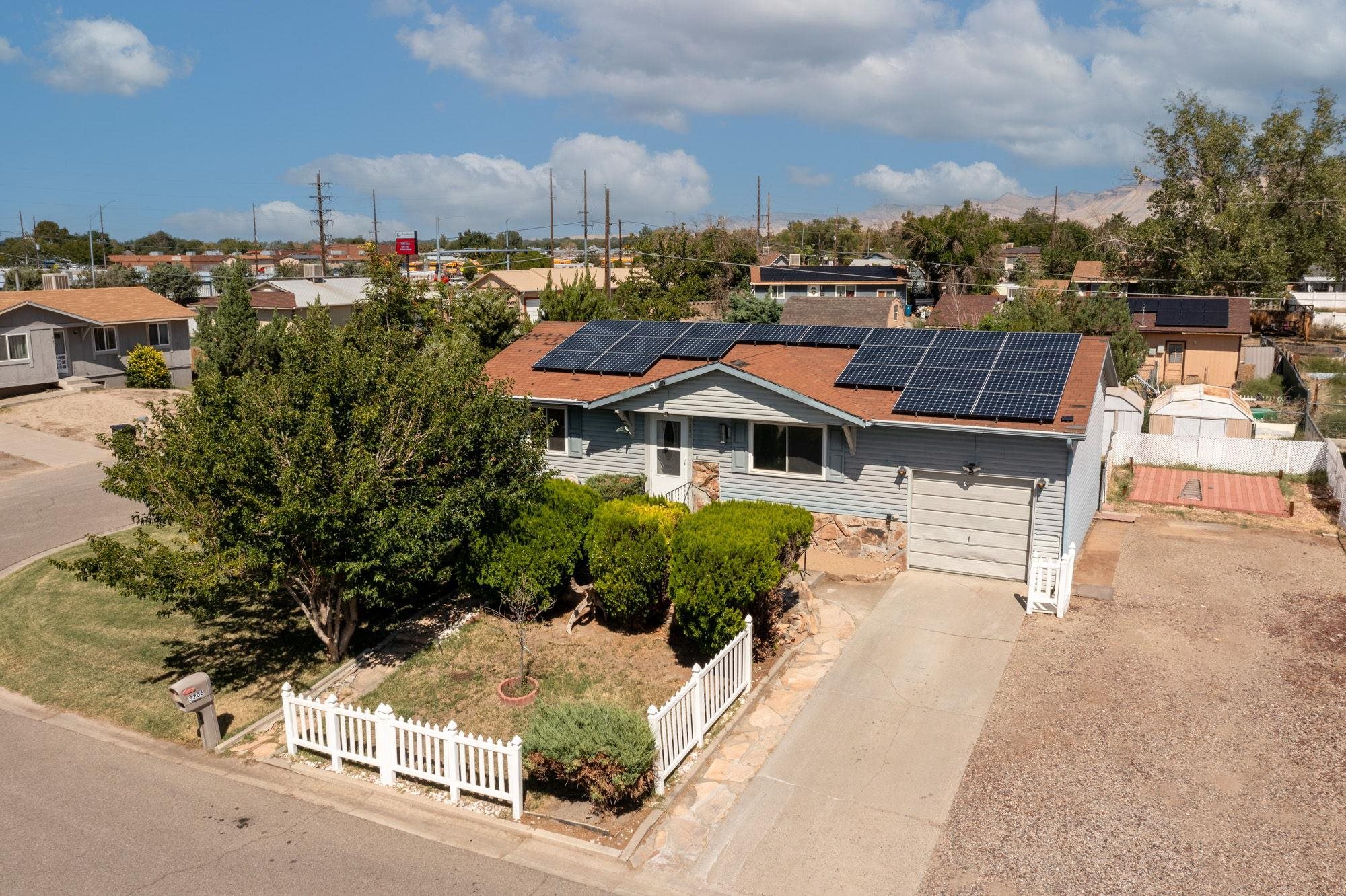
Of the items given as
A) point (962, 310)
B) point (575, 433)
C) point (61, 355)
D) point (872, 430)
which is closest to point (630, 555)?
point (872, 430)

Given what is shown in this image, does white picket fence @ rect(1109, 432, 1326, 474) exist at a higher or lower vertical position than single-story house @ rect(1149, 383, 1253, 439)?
lower

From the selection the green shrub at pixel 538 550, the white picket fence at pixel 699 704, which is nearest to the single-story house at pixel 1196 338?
the green shrub at pixel 538 550

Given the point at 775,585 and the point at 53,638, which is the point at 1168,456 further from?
the point at 53,638

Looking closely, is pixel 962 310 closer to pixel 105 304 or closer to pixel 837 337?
pixel 837 337

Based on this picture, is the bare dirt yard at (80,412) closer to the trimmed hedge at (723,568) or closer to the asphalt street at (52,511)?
the asphalt street at (52,511)

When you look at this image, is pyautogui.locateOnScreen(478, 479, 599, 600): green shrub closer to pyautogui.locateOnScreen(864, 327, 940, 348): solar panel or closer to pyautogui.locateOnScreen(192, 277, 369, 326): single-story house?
pyautogui.locateOnScreen(864, 327, 940, 348): solar panel

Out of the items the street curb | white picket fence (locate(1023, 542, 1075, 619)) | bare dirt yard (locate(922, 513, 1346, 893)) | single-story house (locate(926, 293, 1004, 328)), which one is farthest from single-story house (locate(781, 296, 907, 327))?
the street curb

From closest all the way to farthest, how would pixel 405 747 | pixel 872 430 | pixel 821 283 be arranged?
1. pixel 405 747
2. pixel 872 430
3. pixel 821 283
